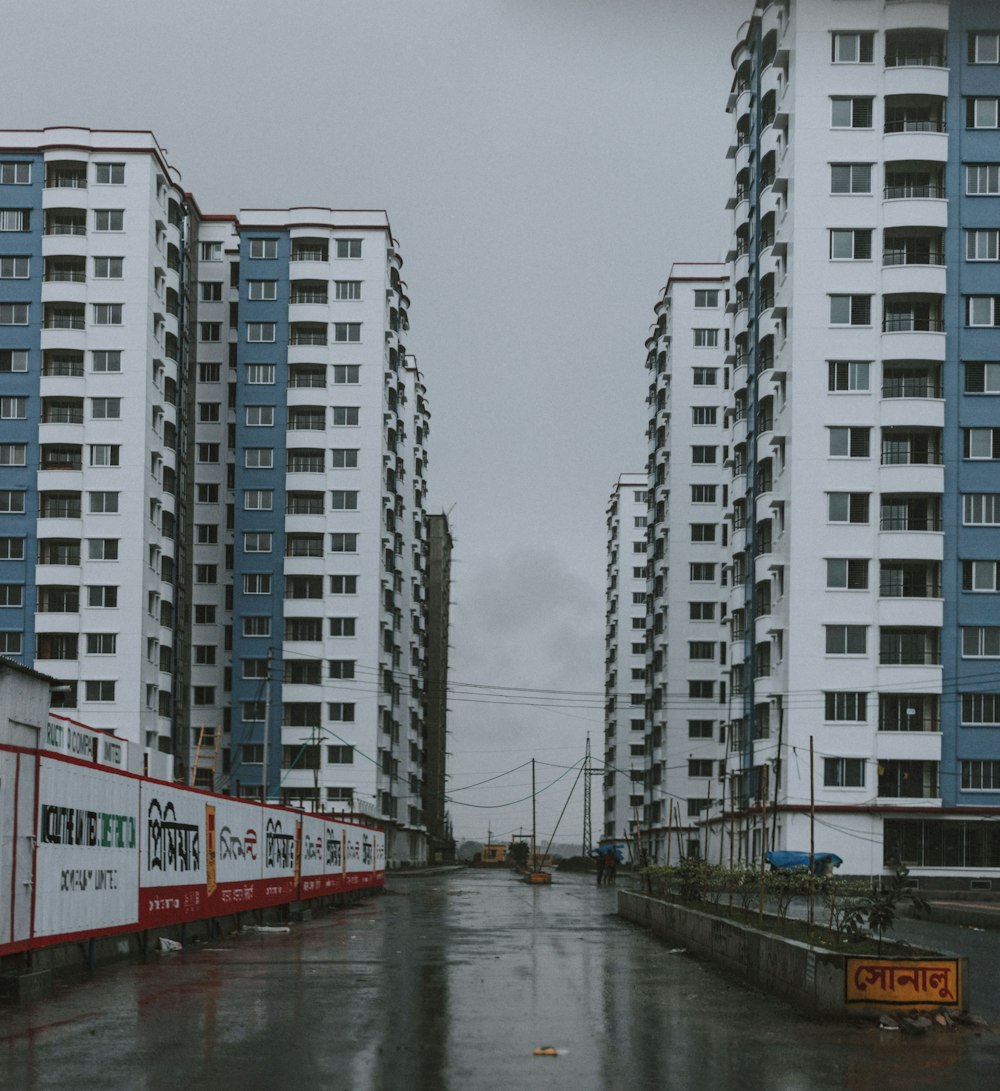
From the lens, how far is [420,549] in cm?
11975

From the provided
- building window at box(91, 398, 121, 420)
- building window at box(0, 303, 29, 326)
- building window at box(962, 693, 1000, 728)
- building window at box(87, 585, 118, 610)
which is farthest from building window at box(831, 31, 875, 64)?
building window at box(87, 585, 118, 610)

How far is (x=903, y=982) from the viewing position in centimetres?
1370

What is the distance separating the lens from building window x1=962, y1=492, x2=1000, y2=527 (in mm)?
62750

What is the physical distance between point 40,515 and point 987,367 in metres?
45.7

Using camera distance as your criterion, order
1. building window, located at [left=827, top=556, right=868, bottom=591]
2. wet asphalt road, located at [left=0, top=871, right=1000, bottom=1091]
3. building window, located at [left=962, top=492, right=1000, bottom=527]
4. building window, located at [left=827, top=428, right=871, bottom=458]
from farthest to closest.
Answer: building window, located at [left=827, top=428, right=871, bottom=458] → building window, located at [left=827, top=556, right=868, bottom=591] → building window, located at [left=962, top=492, right=1000, bottom=527] → wet asphalt road, located at [left=0, top=871, right=1000, bottom=1091]

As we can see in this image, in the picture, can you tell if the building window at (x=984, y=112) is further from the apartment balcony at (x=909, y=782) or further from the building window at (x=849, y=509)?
the apartment balcony at (x=909, y=782)

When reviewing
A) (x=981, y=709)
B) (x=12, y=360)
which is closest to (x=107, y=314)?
(x=12, y=360)

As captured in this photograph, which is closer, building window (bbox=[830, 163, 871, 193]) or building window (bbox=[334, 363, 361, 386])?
building window (bbox=[830, 163, 871, 193])

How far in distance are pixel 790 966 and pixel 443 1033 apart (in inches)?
172

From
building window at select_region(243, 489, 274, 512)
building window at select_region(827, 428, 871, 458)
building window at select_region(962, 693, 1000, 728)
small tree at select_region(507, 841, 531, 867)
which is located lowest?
small tree at select_region(507, 841, 531, 867)

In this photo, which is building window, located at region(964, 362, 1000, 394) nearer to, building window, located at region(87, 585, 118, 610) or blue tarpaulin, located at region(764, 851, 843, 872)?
blue tarpaulin, located at region(764, 851, 843, 872)

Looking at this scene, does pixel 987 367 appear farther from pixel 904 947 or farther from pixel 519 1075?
pixel 519 1075

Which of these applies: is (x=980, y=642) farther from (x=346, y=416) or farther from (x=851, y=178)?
(x=346, y=416)

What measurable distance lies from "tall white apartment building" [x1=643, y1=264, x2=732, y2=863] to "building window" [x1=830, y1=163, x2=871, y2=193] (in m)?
36.8
